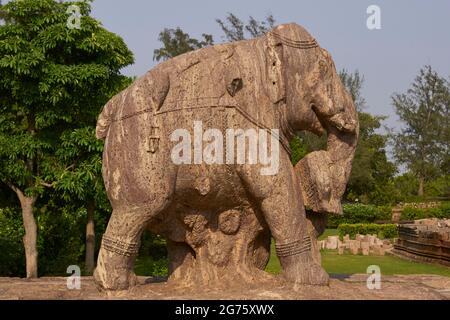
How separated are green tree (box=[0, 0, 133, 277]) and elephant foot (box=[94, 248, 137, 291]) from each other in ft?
17.1

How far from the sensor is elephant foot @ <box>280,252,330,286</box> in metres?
4.63

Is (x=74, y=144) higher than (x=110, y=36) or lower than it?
lower

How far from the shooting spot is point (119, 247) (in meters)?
4.53

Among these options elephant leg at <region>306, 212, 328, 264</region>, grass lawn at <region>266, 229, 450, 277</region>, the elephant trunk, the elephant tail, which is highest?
the elephant tail

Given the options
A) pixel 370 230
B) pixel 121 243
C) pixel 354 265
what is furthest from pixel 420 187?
pixel 121 243

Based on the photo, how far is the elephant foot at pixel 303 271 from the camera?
4629 millimetres

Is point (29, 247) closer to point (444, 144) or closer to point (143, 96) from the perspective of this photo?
point (143, 96)

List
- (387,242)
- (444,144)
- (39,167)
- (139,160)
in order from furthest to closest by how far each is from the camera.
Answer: (444,144), (387,242), (39,167), (139,160)

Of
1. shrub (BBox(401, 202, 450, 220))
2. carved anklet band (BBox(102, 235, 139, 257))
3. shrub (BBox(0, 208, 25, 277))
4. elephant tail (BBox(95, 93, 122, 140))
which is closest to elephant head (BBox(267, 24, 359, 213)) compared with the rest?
elephant tail (BBox(95, 93, 122, 140))

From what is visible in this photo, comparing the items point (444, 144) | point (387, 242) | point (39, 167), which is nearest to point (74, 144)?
point (39, 167)

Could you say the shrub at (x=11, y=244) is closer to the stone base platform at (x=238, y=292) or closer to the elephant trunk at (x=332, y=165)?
the stone base platform at (x=238, y=292)

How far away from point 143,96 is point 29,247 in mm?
6331

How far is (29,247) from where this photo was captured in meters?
9.91

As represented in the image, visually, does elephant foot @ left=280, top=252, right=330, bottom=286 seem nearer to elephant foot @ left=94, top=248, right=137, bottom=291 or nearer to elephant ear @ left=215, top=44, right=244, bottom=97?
elephant foot @ left=94, top=248, right=137, bottom=291
